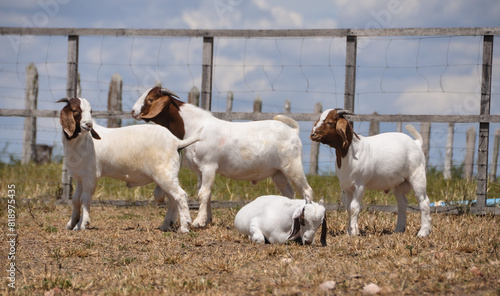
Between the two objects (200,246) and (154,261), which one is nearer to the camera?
(154,261)

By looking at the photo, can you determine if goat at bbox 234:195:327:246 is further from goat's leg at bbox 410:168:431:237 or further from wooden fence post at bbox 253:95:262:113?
wooden fence post at bbox 253:95:262:113

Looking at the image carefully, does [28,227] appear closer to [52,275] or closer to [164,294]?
[52,275]

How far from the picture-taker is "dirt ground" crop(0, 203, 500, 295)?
456 cm

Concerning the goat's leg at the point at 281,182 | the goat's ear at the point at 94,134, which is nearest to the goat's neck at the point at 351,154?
the goat's leg at the point at 281,182

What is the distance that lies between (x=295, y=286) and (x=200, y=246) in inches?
82.6

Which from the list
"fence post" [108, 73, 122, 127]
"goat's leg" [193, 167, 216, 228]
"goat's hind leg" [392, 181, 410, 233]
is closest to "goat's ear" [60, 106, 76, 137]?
"goat's leg" [193, 167, 216, 228]

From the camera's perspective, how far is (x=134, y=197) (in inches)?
455

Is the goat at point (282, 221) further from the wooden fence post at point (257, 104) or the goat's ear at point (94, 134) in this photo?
the wooden fence post at point (257, 104)

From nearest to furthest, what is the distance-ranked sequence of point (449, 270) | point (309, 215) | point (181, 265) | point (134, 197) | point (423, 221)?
1. point (449, 270)
2. point (181, 265)
3. point (309, 215)
4. point (423, 221)
5. point (134, 197)

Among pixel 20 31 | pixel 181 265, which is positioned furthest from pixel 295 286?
pixel 20 31

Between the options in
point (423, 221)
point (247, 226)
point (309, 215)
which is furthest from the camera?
point (423, 221)

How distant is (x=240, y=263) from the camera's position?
535cm

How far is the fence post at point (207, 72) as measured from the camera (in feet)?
35.0

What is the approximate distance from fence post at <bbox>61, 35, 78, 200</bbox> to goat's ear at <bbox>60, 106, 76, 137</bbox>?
3.96 m
